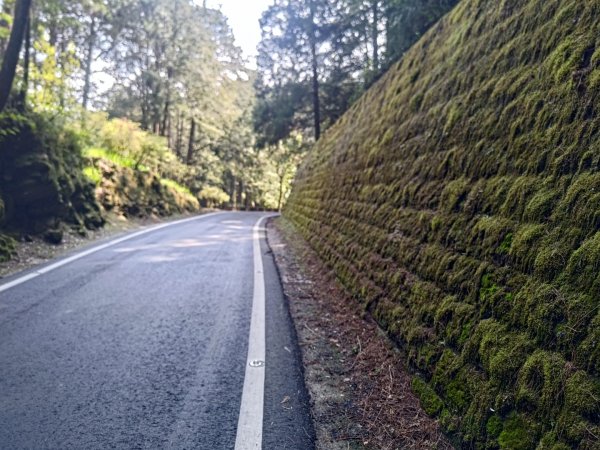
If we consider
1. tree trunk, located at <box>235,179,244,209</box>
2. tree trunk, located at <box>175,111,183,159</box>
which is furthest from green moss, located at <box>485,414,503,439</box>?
tree trunk, located at <box>235,179,244,209</box>

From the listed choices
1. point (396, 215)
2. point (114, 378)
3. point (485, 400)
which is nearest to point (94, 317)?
point (114, 378)

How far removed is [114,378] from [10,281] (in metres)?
3.57

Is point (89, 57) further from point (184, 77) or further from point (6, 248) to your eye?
point (6, 248)

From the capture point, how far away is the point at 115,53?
22.4 metres

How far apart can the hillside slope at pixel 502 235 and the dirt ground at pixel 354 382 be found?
16 centimetres

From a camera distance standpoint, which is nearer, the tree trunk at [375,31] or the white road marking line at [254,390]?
the white road marking line at [254,390]

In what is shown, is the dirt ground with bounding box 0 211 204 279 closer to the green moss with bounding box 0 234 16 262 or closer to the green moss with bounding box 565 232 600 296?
the green moss with bounding box 0 234 16 262

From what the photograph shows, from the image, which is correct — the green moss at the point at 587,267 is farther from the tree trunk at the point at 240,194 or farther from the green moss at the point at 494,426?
the tree trunk at the point at 240,194

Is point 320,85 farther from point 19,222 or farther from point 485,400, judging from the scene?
point 485,400

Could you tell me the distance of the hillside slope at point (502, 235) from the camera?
1865 mm

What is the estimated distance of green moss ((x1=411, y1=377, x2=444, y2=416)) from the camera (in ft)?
8.19

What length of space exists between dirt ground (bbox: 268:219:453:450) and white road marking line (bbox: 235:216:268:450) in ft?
1.20

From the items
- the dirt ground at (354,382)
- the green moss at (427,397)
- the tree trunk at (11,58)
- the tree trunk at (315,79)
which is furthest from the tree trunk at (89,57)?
the green moss at (427,397)

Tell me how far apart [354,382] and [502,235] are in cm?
155
